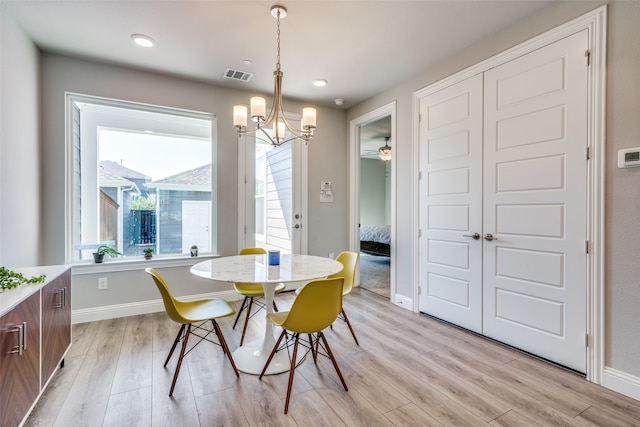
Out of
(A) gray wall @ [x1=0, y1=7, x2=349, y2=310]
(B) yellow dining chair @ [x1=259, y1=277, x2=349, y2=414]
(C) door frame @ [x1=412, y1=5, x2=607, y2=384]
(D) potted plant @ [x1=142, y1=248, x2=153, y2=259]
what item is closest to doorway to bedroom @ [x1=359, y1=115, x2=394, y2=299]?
(A) gray wall @ [x1=0, y1=7, x2=349, y2=310]

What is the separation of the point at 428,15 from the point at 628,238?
2.13 m

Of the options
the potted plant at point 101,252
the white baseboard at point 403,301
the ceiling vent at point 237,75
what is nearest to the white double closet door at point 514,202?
the white baseboard at point 403,301

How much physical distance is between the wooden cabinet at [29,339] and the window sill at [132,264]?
1.14 meters

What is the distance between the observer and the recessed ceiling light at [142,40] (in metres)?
2.65

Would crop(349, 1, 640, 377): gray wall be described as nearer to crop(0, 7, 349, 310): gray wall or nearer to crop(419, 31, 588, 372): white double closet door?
crop(419, 31, 588, 372): white double closet door

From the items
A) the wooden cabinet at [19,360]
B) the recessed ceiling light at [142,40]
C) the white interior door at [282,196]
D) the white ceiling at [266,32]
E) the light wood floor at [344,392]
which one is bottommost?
the light wood floor at [344,392]

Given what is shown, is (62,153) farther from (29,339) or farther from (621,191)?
(621,191)

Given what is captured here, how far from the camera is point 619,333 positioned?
1.96 meters

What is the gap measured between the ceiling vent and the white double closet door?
6.83 feet

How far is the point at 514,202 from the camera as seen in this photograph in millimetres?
2529

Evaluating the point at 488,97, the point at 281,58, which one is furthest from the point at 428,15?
the point at 281,58

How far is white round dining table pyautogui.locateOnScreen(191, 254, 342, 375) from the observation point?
76.8 inches

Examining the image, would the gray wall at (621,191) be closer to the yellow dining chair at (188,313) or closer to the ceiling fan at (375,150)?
the yellow dining chair at (188,313)

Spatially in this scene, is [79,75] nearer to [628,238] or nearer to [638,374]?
[628,238]
